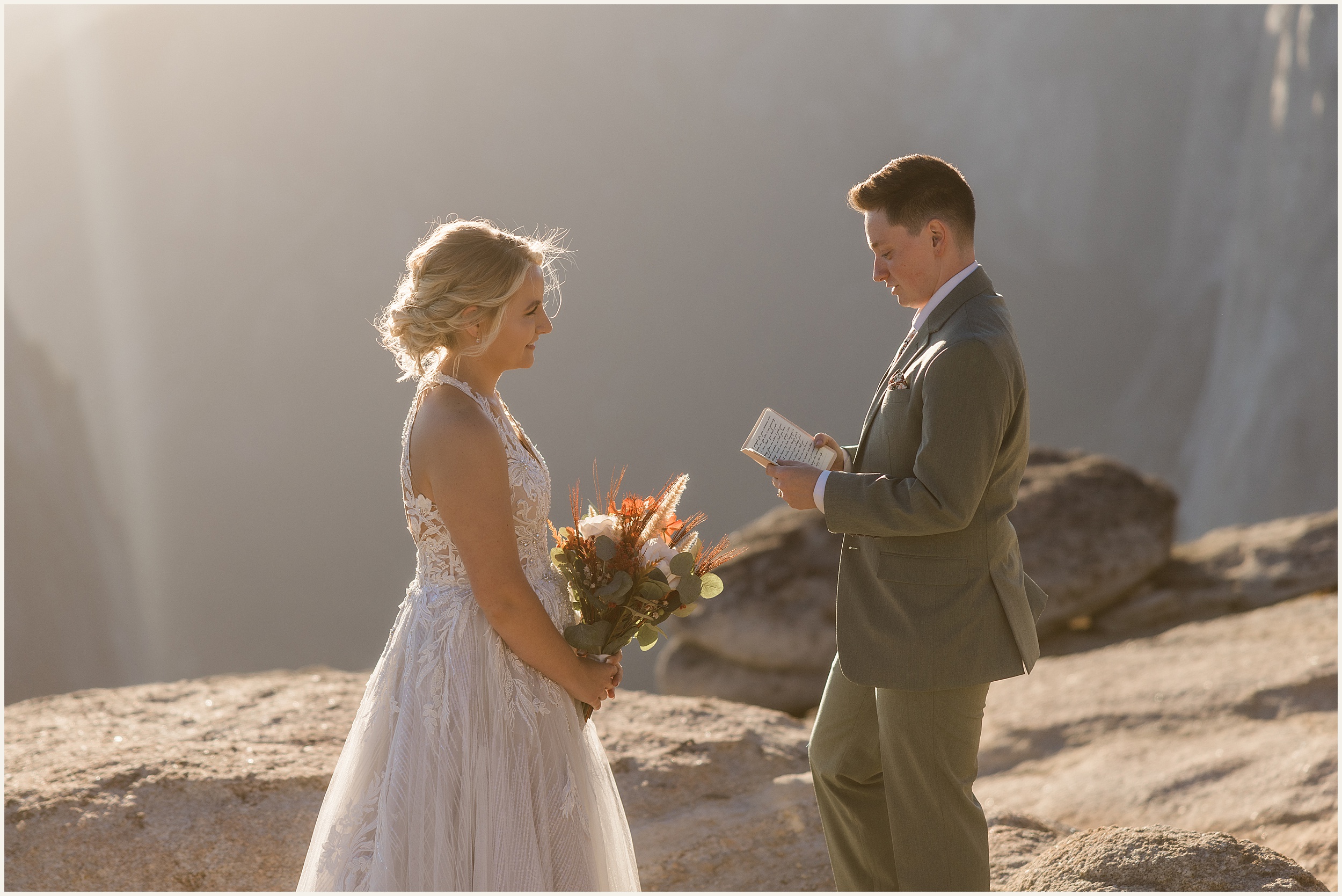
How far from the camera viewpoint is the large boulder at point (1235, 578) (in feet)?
24.2

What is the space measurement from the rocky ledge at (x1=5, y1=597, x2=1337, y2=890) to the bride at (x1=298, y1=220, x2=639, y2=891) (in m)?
1.28

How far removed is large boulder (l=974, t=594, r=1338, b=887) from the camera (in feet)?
12.4

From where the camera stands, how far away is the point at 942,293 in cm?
224

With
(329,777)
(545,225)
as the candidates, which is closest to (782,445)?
(329,777)

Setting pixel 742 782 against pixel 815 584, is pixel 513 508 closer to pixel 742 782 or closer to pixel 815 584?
pixel 742 782

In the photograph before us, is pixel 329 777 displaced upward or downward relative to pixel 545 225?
downward

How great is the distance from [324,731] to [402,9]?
33.5 metres

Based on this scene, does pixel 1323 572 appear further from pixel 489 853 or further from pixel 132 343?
pixel 132 343

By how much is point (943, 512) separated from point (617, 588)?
69cm

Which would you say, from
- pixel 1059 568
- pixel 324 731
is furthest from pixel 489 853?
pixel 1059 568

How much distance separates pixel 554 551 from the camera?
2.26 meters

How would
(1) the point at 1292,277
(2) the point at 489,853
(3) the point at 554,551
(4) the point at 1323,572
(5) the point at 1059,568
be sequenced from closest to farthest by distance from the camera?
(2) the point at 489,853, (3) the point at 554,551, (4) the point at 1323,572, (5) the point at 1059,568, (1) the point at 1292,277

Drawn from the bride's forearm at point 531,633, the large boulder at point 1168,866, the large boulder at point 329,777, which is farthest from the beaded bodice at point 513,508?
the large boulder at point 329,777

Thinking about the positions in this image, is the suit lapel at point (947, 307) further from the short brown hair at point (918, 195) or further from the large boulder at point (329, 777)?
the large boulder at point (329, 777)
